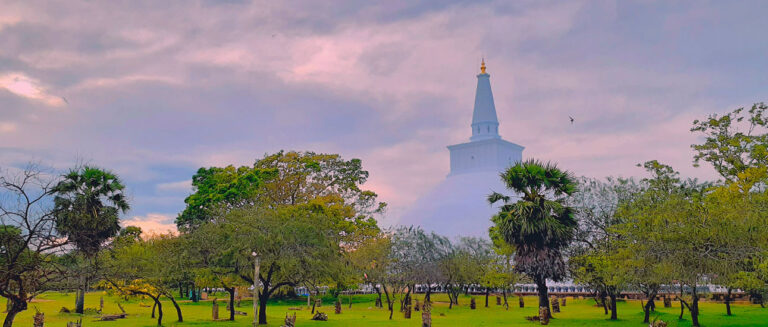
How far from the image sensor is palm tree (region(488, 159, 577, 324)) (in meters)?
35.6

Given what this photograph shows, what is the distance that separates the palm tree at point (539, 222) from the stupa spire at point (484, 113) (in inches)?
2535

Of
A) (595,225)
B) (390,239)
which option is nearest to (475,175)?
(390,239)

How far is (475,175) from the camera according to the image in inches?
4085

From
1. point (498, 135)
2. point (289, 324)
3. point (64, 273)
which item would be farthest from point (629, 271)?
point (498, 135)

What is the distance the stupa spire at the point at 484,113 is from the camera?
100625mm

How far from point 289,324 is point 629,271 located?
1472cm

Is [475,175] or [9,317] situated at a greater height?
[475,175]

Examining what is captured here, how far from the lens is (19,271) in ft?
64.2

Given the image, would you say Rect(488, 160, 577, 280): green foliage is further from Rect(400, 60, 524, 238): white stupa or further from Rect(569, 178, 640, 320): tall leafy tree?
Rect(400, 60, 524, 238): white stupa

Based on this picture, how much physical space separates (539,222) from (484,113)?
68.1m

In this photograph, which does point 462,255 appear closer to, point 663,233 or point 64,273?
point 663,233

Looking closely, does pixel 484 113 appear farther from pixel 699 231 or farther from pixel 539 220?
pixel 699 231

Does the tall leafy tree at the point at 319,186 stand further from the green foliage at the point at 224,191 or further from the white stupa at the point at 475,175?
the white stupa at the point at 475,175

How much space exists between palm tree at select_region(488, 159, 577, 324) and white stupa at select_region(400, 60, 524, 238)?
57997mm
